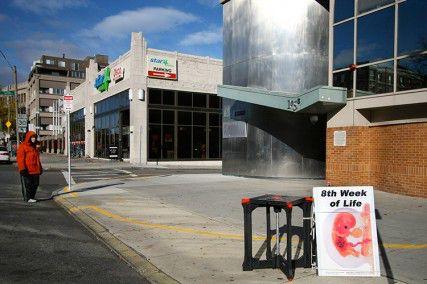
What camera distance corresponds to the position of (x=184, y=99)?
34062 mm

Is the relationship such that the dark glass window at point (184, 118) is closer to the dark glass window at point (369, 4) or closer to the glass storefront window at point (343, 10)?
the glass storefront window at point (343, 10)

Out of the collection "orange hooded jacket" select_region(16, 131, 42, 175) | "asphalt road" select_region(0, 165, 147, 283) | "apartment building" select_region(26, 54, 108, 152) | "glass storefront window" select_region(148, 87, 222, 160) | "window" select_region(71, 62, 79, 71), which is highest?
"window" select_region(71, 62, 79, 71)

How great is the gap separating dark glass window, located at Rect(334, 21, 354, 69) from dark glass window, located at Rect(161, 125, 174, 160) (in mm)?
20152

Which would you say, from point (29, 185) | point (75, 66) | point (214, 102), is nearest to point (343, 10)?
point (29, 185)

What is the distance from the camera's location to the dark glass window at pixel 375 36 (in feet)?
41.6

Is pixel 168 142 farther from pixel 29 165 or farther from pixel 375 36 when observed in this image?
pixel 375 36

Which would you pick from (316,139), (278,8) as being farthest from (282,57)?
(316,139)

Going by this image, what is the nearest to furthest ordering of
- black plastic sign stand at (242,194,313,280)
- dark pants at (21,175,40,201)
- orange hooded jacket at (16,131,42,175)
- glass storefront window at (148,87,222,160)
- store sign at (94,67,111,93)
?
black plastic sign stand at (242,194,313,280), orange hooded jacket at (16,131,42,175), dark pants at (21,175,40,201), glass storefront window at (148,87,222,160), store sign at (94,67,111,93)

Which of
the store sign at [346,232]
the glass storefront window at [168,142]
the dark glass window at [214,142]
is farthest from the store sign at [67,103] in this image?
the dark glass window at [214,142]

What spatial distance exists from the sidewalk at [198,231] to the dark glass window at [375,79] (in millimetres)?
3275

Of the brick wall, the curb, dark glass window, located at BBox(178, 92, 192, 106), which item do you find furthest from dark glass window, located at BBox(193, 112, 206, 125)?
the curb

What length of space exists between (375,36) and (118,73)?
999 inches

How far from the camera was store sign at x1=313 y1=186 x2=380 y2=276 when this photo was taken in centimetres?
507

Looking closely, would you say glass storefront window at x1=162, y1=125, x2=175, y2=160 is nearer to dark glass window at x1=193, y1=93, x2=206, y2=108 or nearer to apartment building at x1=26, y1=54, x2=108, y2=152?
dark glass window at x1=193, y1=93, x2=206, y2=108
